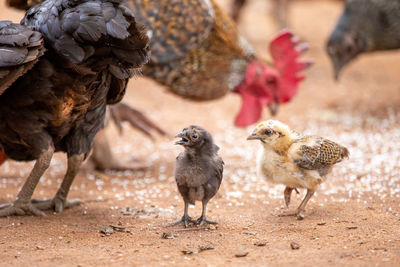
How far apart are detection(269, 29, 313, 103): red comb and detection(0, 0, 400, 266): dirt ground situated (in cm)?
94

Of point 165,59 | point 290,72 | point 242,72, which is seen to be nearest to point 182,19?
point 165,59

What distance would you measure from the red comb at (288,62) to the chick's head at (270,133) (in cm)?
227

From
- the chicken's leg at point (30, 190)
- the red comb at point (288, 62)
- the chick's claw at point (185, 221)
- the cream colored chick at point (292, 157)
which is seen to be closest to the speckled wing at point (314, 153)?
the cream colored chick at point (292, 157)

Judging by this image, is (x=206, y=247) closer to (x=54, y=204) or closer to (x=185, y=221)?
(x=185, y=221)

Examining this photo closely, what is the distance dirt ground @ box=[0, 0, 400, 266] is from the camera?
10.3 ft

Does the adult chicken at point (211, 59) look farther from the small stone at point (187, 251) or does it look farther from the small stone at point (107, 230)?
the small stone at point (187, 251)

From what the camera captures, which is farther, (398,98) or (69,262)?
(398,98)

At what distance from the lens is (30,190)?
398cm

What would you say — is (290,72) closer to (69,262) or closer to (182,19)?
(182,19)

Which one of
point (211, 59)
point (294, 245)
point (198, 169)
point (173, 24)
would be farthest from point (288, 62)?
point (294, 245)

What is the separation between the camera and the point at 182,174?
371 cm

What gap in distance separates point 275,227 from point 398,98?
6954mm

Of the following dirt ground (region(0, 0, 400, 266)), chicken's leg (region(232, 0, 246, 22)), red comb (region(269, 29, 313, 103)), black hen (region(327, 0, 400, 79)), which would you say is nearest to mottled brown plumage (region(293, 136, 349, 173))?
dirt ground (region(0, 0, 400, 266))

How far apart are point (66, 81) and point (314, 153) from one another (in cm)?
181
